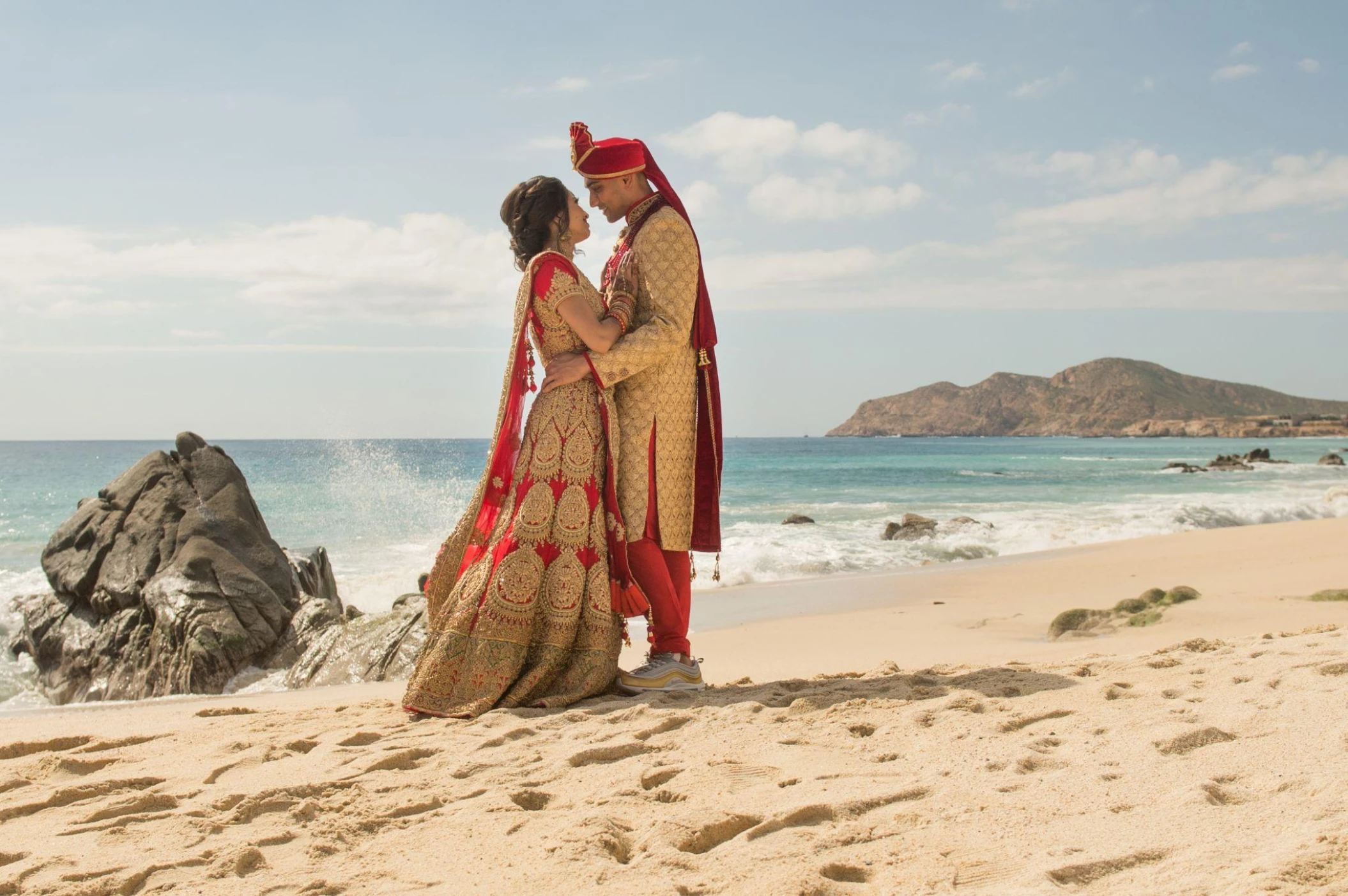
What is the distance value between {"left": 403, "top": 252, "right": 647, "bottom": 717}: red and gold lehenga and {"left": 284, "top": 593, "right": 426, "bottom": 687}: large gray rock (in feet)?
7.28

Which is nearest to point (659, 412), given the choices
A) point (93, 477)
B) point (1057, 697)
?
point (1057, 697)

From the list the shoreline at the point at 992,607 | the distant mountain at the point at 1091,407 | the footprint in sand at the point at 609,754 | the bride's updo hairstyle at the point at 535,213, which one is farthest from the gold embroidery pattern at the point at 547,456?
the distant mountain at the point at 1091,407

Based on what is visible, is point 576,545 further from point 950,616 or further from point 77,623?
point 77,623

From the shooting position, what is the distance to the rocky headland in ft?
21.1

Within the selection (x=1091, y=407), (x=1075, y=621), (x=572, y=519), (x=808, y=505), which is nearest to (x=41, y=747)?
(x=572, y=519)

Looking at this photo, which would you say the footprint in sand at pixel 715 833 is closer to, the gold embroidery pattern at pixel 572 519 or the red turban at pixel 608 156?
the gold embroidery pattern at pixel 572 519

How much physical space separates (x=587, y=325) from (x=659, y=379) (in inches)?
15.2

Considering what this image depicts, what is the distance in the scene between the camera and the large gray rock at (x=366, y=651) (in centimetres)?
588

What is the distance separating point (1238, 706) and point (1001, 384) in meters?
122

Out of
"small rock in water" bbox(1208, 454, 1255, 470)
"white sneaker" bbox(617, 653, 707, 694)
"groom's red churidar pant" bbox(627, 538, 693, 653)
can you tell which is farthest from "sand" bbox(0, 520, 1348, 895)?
"small rock in water" bbox(1208, 454, 1255, 470)

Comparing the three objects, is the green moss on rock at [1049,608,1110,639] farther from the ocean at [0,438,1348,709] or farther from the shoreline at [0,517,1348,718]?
the ocean at [0,438,1348,709]

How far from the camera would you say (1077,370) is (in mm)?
112312

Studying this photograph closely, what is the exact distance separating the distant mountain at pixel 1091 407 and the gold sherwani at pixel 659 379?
96775 mm

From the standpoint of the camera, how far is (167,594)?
22.7 ft
